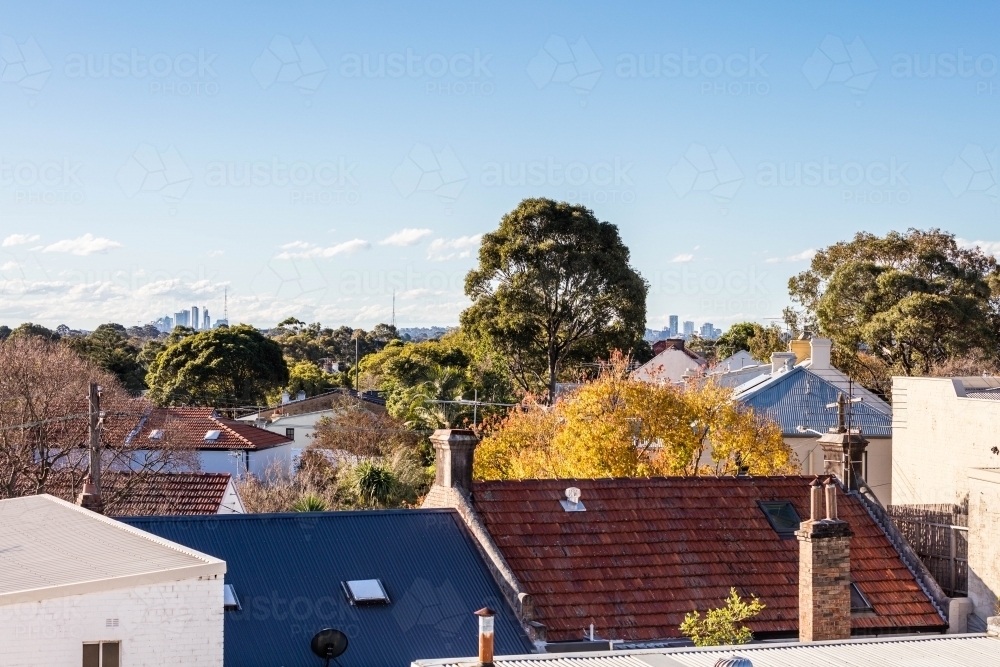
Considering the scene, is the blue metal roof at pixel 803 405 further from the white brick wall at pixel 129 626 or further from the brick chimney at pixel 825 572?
the white brick wall at pixel 129 626

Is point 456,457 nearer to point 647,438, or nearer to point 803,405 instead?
point 647,438

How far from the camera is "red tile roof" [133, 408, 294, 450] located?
4209cm

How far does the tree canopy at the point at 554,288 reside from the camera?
166ft

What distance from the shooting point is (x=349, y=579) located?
17359 mm

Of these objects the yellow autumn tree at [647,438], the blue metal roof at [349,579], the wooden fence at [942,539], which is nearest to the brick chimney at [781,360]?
the yellow autumn tree at [647,438]

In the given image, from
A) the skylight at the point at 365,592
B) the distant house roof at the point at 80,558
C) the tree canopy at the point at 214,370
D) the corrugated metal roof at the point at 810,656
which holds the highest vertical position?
the tree canopy at the point at 214,370

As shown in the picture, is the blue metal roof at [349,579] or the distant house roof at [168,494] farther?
the distant house roof at [168,494]

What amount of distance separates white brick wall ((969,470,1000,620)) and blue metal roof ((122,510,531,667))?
7524mm

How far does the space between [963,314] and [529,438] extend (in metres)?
29.5

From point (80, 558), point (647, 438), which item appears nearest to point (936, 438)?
point (647, 438)

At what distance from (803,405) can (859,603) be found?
21.1m

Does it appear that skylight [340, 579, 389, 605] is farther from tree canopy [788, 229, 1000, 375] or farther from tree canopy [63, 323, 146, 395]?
tree canopy [63, 323, 146, 395]

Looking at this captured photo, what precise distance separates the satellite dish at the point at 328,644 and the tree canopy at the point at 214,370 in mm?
56154

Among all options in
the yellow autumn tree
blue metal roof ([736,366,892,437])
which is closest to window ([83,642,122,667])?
the yellow autumn tree
